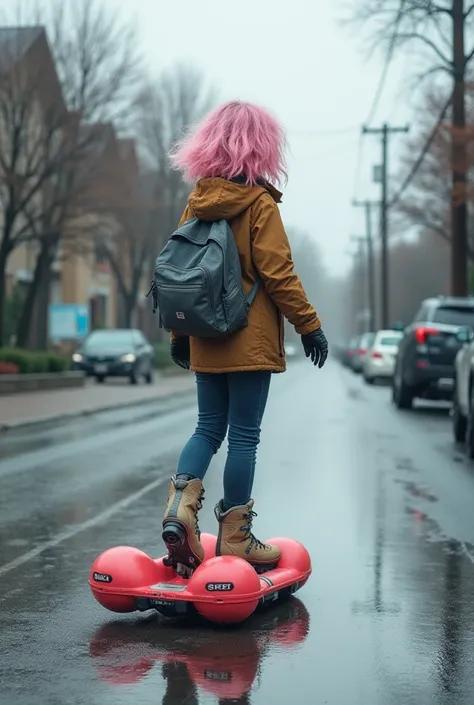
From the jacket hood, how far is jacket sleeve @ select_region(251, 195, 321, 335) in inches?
2.1

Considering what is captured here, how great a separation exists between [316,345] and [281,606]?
118 cm

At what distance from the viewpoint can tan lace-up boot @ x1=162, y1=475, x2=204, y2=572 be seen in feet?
16.5

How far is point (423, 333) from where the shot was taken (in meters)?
19.6

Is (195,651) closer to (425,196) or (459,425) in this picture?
(459,425)

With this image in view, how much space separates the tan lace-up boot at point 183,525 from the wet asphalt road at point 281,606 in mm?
284

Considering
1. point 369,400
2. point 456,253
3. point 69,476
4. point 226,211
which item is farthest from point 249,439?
point 456,253

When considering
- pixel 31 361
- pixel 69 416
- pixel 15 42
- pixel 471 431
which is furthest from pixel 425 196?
pixel 471 431

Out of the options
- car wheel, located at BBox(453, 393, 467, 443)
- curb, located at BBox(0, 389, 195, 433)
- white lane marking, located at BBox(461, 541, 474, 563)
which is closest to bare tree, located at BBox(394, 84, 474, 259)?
curb, located at BBox(0, 389, 195, 433)

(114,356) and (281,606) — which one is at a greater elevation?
(281,606)

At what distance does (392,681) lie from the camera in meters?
4.25

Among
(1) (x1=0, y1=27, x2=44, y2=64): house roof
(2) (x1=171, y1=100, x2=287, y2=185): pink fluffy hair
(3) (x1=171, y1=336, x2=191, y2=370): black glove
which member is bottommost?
(3) (x1=171, y1=336, x2=191, y2=370): black glove

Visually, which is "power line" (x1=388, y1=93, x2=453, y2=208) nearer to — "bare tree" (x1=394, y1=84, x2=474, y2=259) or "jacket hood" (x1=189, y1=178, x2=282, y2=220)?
"bare tree" (x1=394, y1=84, x2=474, y2=259)

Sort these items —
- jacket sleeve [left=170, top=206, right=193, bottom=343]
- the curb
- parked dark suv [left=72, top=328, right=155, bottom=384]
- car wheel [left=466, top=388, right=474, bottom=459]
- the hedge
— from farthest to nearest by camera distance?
parked dark suv [left=72, top=328, right=155, bottom=384], the hedge, the curb, car wheel [left=466, top=388, right=474, bottom=459], jacket sleeve [left=170, top=206, right=193, bottom=343]

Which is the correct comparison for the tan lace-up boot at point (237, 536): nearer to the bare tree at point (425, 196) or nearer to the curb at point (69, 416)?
the curb at point (69, 416)
